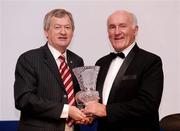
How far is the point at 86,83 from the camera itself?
273cm

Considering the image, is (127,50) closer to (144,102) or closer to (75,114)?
(144,102)

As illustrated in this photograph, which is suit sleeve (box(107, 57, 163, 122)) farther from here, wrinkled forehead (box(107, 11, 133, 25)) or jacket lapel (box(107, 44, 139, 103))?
wrinkled forehead (box(107, 11, 133, 25))

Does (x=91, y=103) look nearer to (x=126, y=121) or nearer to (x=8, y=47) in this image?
(x=126, y=121)

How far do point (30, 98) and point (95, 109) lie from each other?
1.61 feet

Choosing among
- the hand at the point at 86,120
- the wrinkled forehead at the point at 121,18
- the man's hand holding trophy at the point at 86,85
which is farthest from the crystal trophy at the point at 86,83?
the wrinkled forehead at the point at 121,18

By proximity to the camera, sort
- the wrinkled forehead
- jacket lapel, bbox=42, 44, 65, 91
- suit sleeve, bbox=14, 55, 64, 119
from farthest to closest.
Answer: the wrinkled forehead < jacket lapel, bbox=42, 44, 65, 91 < suit sleeve, bbox=14, 55, 64, 119

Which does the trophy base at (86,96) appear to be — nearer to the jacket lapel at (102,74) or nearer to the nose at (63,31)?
the jacket lapel at (102,74)

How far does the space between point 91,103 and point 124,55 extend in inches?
19.9

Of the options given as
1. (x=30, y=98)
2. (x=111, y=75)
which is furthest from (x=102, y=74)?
(x=30, y=98)

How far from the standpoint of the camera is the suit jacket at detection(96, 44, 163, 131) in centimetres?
267

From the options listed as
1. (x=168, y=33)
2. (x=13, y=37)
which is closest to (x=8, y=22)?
(x=13, y=37)

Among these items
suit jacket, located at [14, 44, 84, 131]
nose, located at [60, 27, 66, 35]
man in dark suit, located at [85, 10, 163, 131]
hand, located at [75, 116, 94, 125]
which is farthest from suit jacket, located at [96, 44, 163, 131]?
nose, located at [60, 27, 66, 35]

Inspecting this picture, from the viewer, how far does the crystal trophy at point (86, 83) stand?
2703 millimetres

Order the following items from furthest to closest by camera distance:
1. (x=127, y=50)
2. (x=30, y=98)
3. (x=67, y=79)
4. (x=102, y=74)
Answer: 1. (x=102, y=74)
2. (x=127, y=50)
3. (x=67, y=79)
4. (x=30, y=98)
